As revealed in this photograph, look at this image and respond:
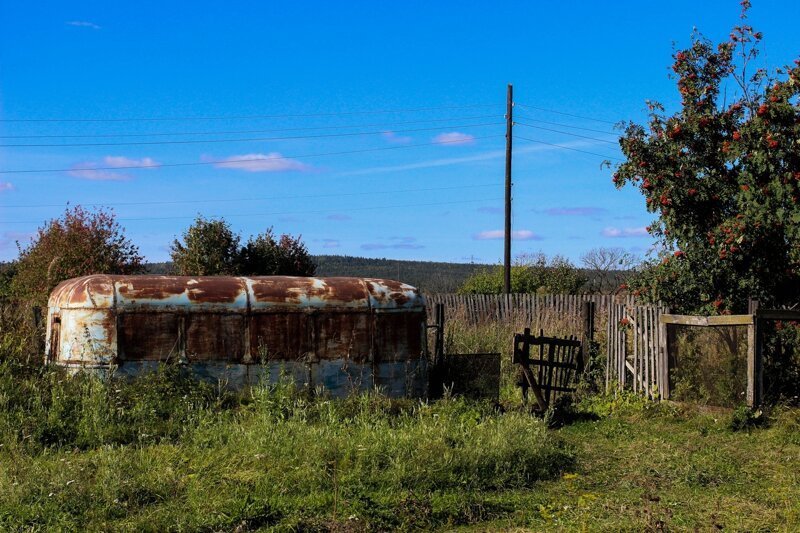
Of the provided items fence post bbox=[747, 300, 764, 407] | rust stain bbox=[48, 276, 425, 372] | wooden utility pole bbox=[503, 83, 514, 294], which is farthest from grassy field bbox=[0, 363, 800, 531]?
wooden utility pole bbox=[503, 83, 514, 294]

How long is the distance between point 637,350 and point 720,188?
10.8 ft

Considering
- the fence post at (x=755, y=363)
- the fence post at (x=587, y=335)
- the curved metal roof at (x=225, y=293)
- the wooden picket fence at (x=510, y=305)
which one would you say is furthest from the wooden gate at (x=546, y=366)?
the wooden picket fence at (x=510, y=305)

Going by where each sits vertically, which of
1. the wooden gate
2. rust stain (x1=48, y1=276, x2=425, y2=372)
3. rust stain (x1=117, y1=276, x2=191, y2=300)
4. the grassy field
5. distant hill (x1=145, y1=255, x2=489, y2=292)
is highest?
distant hill (x1=145, y1=255, x2=489, y2=292)

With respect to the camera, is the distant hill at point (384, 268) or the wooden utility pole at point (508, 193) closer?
the wooden utility pole at point (508, 193)

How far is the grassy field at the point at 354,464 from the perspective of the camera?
23.9ft

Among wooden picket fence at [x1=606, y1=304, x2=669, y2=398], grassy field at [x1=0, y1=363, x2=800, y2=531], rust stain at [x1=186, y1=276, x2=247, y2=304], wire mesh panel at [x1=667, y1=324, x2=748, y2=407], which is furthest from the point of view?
wooden picket fence at [x1=606, y1=304, x2=669, y2=398]

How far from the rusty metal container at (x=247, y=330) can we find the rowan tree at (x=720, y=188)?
197 inches

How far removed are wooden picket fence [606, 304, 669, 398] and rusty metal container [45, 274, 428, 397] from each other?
3.76 metres

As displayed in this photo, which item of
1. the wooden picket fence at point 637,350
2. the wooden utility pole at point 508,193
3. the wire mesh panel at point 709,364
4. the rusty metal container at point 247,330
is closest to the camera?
the rusty metal container at point 247,330

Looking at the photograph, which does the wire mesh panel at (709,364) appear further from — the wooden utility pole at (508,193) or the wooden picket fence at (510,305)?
the wooden utility pole at (508,193)

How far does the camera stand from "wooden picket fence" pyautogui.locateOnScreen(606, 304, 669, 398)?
13766 millimetres

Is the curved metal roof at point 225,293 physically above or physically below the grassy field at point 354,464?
above

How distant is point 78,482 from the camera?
7664 millimetres

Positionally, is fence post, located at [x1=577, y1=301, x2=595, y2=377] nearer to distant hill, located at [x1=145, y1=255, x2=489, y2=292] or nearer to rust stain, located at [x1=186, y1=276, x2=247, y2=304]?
rust stain, located at [x1=186, y1=276, x2=247, y2=304]
